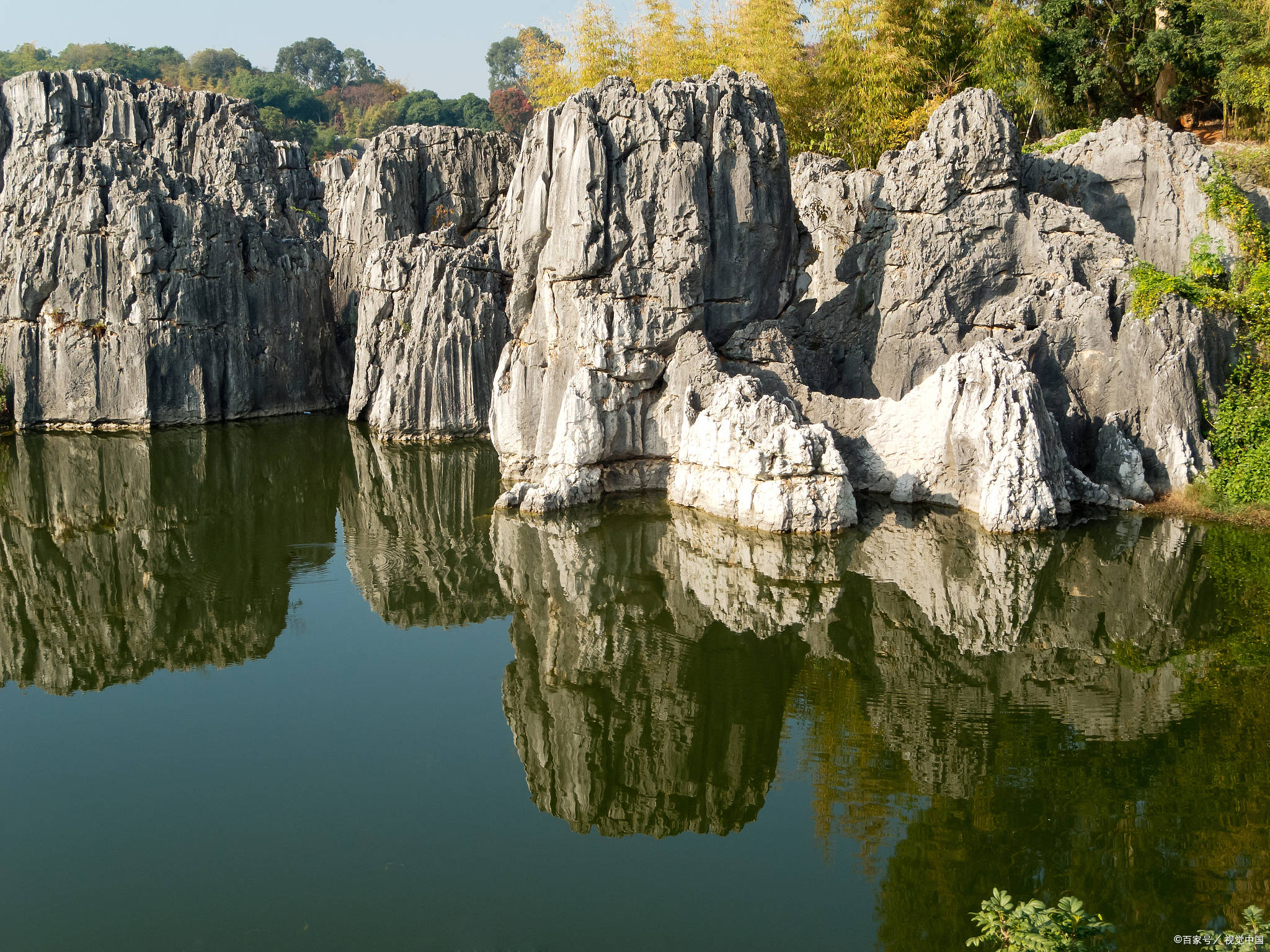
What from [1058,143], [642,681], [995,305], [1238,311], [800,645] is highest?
[1058,143]

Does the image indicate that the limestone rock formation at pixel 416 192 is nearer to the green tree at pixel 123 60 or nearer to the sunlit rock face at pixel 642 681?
the sunlit rock face at pixel 642 681

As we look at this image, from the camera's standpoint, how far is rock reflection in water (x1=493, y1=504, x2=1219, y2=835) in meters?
9.80

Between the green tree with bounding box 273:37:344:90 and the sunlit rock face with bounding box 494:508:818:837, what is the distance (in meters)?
114

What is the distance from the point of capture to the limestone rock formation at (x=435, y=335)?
2466 cm

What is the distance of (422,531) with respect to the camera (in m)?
18.1

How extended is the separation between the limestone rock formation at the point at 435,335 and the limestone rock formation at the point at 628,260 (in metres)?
4.89

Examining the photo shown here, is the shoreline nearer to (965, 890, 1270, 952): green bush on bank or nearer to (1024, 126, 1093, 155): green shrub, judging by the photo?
(1024, 126, 1093, 155): green shrub

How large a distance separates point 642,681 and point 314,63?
120m

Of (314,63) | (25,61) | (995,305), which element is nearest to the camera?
(995,305)

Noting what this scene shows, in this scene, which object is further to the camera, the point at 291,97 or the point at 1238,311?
the point at 291,97

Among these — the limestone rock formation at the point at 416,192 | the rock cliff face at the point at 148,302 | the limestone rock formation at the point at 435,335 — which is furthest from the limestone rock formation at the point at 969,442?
the limestone rock formation at the point at 416,192

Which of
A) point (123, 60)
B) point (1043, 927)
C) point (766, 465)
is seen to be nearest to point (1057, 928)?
point (1043, 927)

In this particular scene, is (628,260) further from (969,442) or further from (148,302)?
(148,302)

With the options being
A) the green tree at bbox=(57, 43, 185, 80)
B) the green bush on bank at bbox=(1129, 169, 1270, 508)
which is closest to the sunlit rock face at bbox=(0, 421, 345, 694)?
the green bush on bank at bbox=(1129, 169, 1270, 508)
